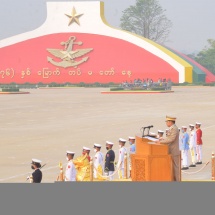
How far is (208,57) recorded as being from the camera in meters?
144

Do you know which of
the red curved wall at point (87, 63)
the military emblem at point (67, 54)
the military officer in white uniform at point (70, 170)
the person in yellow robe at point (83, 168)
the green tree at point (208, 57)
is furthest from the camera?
the green tree at point (208, 57)

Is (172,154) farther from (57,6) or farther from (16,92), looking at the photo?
(57,6)

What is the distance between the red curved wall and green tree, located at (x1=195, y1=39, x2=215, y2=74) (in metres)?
40.7

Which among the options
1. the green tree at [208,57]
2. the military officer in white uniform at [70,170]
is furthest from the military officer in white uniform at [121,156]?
the green tree at [208,57]

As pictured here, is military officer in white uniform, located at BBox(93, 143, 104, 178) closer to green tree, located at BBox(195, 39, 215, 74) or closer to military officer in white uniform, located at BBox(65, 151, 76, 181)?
military officer in white uniform, located at BBox(65, 151, 76, 181)

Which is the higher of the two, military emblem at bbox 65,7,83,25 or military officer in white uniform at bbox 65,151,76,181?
military emblem at bbox 65,7,83,25

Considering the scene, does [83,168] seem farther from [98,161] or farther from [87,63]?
[87,63]

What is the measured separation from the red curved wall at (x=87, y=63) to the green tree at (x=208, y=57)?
134ft

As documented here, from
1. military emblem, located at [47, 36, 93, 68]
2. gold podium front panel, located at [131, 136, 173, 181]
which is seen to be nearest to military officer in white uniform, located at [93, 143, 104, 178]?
gold podium front panel, located at [131, 136, 173, 181]

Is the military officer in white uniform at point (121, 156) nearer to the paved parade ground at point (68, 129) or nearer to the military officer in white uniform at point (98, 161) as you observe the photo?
the military officer in white uniform at point (98, 161)

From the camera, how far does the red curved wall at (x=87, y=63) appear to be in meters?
102

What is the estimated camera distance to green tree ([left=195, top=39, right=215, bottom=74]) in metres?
142

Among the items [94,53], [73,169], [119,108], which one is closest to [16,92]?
[94,53]

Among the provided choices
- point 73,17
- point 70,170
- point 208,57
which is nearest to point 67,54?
point 73,17
